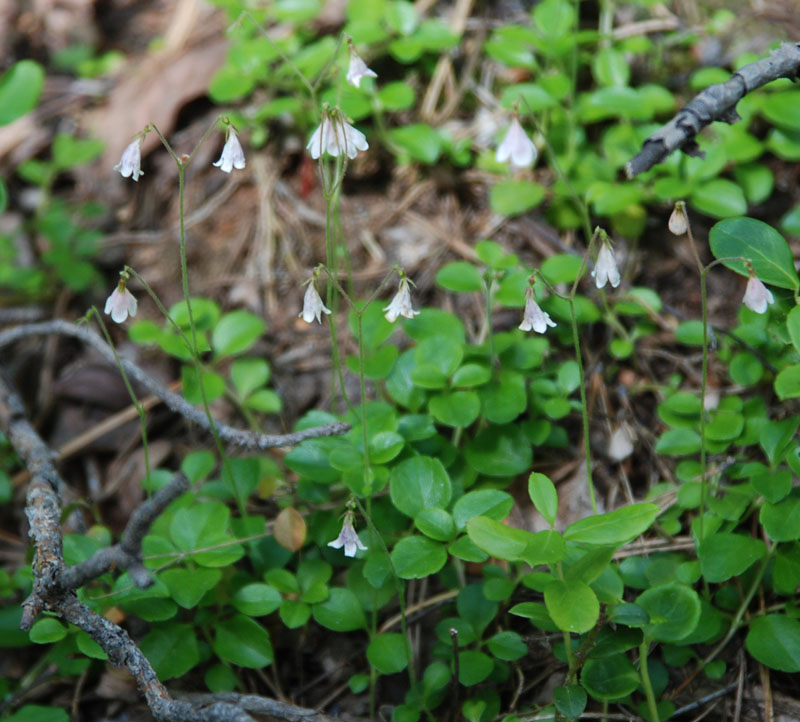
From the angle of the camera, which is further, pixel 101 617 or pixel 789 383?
pixel 789 383

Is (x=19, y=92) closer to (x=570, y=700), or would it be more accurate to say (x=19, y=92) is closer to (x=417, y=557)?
(x=417, y=557)

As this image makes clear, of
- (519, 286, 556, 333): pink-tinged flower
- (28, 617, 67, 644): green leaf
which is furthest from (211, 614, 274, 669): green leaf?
(519, 286, 556, 333): pink-tinged flower

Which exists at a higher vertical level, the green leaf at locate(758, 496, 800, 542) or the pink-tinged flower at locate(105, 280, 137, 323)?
the pink-tinged flower at locate(105, 280, 137, 323)

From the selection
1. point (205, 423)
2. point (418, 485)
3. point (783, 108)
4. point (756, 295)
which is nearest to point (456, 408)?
point (418, 485)

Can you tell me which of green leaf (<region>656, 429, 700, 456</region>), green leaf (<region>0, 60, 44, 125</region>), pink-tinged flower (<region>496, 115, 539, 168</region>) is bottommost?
green leaf (<region>656, 429, 700, 456</region>)

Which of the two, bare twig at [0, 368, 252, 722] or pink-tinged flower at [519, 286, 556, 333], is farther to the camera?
pink-tinged flower at [519, 286, 556, 333]

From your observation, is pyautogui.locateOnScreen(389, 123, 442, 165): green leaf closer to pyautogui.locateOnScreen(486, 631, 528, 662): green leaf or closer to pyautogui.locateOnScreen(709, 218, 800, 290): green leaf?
pyautogui.locateOnScreen(709, 218, 800, 290): green leaf

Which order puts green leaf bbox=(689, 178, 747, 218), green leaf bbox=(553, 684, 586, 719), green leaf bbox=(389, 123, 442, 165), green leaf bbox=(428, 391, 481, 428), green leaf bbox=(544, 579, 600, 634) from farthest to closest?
green leaf bbox=(389, 123, 442, 165)
green leaf bbox=(689, 178, 747, 218)
green leaf bbox=(428, 391, 481, 428)
green leaf bbox=(553, 684, 586, 719)
green leaf bbox=(544, 579, 600, 634)
